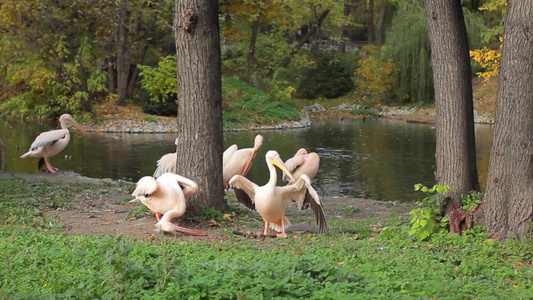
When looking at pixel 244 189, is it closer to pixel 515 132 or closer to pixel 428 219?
pixel 428 219

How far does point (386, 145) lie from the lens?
76.0 feet

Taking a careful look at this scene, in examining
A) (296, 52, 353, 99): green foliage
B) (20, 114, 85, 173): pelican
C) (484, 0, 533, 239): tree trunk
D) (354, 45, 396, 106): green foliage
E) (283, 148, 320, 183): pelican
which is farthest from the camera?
(296, 52, 353, 99): green foliage

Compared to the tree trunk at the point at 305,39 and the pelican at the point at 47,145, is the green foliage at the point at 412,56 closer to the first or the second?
the tree trunk at the point at 305,39

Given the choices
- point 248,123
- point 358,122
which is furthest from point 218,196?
point 358,122

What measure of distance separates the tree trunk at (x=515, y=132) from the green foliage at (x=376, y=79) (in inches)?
1222

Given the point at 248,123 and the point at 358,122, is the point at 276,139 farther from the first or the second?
the point at 358,122

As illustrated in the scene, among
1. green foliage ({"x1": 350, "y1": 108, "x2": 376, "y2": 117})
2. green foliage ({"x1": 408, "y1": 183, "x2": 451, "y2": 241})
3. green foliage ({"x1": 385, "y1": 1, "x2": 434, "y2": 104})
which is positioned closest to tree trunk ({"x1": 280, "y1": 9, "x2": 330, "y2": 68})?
green foliage ({"x1": 385, "y1": 1, "x2": 434, "y2": 104})

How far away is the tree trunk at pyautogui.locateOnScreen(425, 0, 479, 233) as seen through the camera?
8.06 meters

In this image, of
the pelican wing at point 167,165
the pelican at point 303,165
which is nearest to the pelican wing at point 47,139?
the pelican wing at point 167,165

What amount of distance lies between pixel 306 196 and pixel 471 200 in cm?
212

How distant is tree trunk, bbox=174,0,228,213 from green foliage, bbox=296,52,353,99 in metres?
30.9

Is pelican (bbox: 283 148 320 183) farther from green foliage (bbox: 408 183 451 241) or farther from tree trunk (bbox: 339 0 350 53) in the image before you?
tree trunk (bbox: 339 0 350 53)

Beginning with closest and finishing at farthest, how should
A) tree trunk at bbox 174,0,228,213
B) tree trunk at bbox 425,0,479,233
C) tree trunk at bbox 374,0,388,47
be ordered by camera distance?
tree trunk at bbox 425,0,479,233, tree trunk at bbox 174,0,228,213, tree trunk at bbox 374,0,388,47

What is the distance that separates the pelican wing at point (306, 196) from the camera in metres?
8.28
